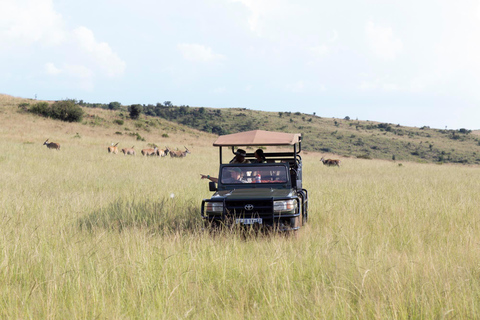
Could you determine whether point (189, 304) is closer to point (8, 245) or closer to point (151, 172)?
point (8, 245)

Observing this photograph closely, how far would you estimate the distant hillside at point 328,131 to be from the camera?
68.2 m

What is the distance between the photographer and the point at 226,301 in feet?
13.0

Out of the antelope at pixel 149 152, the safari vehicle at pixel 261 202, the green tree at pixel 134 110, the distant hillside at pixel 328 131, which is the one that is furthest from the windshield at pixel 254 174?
the green tree at pixel 134 110

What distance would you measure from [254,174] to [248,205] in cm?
154

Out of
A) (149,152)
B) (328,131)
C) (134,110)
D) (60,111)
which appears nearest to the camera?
(149,152)

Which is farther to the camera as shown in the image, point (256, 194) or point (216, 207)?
point (256, 194)

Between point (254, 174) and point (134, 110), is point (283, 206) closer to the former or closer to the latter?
point (254, 174)

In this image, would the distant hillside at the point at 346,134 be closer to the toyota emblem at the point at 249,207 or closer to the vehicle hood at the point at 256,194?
the vehicle hood at the point at 256,194

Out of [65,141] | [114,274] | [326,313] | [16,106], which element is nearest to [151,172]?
[114,274]

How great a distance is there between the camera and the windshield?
25.3ft

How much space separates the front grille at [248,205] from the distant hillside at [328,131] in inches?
1851

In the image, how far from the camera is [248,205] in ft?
20.8

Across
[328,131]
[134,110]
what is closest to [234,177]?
[134,110]

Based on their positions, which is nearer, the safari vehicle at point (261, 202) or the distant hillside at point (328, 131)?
the safari vehicle at point (261, 202)
